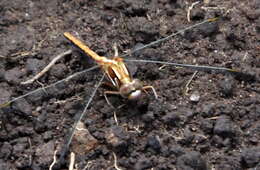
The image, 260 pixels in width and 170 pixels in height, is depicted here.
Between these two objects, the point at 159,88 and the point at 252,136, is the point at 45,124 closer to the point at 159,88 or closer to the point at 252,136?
the point at 159,88

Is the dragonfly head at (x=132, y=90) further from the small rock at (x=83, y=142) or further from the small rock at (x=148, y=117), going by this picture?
the small rock at (x=83, y=142)

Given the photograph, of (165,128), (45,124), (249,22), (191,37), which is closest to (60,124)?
(45,124)

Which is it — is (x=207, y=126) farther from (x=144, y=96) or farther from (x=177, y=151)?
(x=144, y=96)

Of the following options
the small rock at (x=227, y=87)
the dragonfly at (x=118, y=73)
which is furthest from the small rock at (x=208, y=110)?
the dragonfly at (x=118, y=73)

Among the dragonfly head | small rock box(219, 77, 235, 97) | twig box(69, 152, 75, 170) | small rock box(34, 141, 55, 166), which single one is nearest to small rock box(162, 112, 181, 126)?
the dragonfly head

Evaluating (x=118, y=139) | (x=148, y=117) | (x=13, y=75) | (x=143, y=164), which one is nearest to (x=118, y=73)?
(x=148, y=117)

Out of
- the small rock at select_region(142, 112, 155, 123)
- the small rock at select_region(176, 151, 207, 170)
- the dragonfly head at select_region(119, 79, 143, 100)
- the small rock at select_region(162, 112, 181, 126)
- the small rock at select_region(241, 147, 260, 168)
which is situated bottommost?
the small rock at select_region(241, 147, 260, 168)

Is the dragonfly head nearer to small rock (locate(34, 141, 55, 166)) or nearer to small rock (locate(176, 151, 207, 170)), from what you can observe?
small rock (locate(176, 151, 207, 170))
